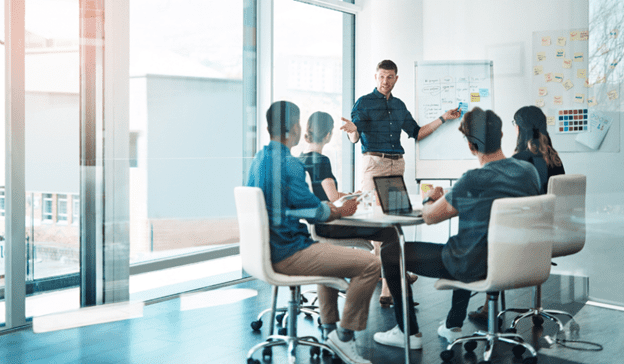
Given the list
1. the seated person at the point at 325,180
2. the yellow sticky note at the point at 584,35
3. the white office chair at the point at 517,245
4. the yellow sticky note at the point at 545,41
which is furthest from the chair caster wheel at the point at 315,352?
the yellow sticky note at the point at 584,35

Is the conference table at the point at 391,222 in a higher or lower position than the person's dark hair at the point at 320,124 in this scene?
lower

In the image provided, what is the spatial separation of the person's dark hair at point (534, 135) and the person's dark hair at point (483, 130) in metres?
0.12

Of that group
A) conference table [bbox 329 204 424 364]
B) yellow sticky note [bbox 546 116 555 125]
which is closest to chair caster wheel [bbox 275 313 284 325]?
conference table [bbox 329 204 424 364]

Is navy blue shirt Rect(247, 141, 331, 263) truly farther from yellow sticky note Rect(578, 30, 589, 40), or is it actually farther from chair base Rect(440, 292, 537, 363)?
yellow sticky note Rect(578, 30, 589, 40)

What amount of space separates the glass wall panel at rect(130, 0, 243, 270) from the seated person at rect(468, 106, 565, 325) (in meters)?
1.74

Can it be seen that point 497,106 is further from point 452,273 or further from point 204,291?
point 204,291

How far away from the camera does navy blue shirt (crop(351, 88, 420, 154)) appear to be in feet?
10.1

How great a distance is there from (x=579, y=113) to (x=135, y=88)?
2.67 metres

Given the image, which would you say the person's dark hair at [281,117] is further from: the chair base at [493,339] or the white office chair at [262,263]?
the chair base at [493,339]

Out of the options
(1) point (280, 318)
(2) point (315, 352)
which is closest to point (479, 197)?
(2) point (315, 352)

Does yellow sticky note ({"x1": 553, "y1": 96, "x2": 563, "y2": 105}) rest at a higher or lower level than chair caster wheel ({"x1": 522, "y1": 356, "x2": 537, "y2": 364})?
higher

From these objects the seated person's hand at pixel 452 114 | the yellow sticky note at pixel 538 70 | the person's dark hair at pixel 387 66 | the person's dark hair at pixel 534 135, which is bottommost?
the person's dark hair at pixel 534 135

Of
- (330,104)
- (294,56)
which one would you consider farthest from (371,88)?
(294,56)

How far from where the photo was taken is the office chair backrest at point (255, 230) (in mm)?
2646
